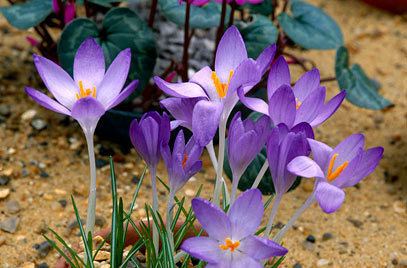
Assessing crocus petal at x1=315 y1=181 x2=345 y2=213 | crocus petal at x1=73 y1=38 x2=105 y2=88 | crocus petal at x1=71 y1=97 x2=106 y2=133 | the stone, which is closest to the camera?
crocus petal at x1=315 y1=181 x2=345 y2=213

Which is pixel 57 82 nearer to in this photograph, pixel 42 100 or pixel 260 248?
pixel 42 100

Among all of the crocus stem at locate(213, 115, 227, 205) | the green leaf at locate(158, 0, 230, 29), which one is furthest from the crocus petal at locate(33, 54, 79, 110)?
the green leaf at locate(158, 0, 230, 29)

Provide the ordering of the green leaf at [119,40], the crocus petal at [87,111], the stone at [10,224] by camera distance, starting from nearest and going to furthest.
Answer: the crocus petal at [87,111]
the stone at [10,224]
the green leaf at [119,40]

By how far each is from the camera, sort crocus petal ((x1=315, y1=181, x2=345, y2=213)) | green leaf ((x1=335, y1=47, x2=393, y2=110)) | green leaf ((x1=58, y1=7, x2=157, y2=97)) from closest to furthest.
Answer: crocus petal ((x1=315, y1=181, x2=345, y2=213))
green leaf ((x1=58, y1=7, x2=157, y2=97))
green leaf ((x1=335, y1=47, x2=393, y2=110))

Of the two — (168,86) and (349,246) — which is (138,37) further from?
(168,86)

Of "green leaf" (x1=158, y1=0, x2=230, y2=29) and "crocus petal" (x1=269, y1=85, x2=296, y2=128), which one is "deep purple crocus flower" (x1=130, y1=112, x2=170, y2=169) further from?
"green leaf" (x1=158, y1=0, x2=230, y2=29)

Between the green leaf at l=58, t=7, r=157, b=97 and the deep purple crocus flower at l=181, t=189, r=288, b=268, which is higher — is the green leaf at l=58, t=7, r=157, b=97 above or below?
below

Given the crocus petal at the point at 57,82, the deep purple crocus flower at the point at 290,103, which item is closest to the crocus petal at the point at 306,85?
the deep purple crocus flower at the point at 290,103

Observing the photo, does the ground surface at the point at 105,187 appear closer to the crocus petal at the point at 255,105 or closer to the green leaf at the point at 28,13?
the green leaf at the point at 28,13
